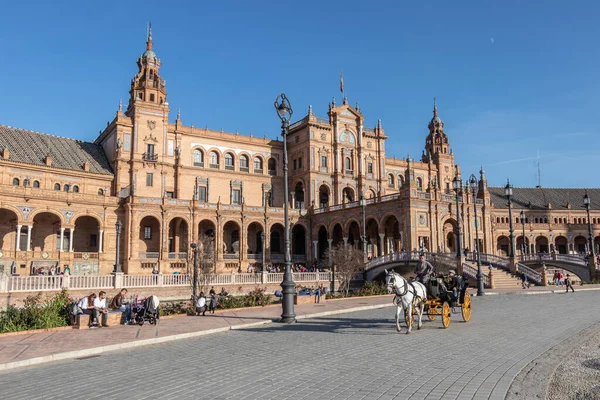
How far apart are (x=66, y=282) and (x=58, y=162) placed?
24.7 meters

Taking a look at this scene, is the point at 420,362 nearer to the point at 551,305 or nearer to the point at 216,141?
the point at 551,305

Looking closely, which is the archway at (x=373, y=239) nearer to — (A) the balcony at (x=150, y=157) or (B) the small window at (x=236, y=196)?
(B) the small window at (x=236, y=196)

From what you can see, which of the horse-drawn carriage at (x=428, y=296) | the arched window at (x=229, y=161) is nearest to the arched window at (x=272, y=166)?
the arched window at (x=229, y=161)

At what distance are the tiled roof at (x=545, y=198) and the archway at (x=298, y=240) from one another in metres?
37.5

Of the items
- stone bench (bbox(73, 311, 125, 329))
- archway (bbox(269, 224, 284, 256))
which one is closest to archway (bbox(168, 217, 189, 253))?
archway (bbox(269, 224, 284, 256))

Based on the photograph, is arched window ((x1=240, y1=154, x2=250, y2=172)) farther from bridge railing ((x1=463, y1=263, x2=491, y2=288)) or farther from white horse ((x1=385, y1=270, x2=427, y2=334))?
white horse ((x1=385, y1=270, x2=427, y2=334))

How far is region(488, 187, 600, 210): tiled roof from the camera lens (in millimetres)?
80625

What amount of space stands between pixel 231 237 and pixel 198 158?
10052 millimetres

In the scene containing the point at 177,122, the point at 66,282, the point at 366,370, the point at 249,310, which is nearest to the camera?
the point at 366,370

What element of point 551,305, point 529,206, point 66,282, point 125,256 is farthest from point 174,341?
point 529,206

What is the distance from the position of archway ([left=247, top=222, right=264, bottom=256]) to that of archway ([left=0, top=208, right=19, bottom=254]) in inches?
905

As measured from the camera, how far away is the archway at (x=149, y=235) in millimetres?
48812

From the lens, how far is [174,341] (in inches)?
500

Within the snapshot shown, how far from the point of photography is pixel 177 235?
5103 cm
